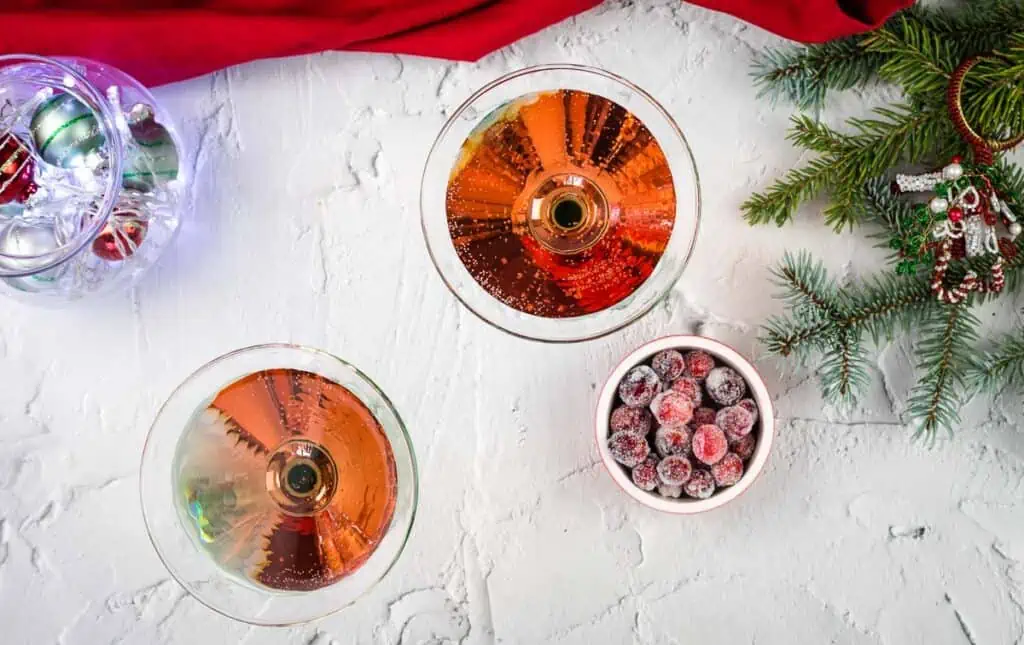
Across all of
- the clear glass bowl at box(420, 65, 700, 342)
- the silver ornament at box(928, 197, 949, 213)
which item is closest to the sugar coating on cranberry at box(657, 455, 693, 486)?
the clear glass bowl at box(420, 65, 700, 342)

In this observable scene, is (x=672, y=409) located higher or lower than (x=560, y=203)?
lower

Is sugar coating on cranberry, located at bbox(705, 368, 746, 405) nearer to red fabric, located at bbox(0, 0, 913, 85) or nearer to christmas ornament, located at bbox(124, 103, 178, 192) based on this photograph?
red fabric, located at bbox(0, 0, 913, 85)

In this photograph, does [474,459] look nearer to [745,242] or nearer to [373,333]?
[373,333]

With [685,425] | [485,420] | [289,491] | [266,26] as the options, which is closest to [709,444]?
[685,425]

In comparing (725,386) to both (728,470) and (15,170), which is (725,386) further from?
(15,170)

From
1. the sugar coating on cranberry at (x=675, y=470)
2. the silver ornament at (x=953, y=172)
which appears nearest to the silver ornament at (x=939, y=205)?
the silver ornament at (x=953, y=172)

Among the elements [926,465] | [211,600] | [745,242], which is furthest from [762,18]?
[211,600]
